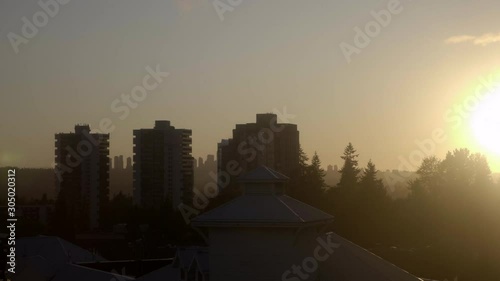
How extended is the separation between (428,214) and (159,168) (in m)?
66.7

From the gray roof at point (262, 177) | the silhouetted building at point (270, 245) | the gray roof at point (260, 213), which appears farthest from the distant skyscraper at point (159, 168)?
the gray roof at point (260, 213)

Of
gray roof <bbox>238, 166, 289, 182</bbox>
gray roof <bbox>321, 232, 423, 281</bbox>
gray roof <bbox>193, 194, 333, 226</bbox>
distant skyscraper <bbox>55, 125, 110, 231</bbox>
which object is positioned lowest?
gray roof <bbox>321, 232, 423, 281</bbox>

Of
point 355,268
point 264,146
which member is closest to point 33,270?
point 355,268

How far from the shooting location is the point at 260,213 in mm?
21703

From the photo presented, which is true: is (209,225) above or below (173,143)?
below

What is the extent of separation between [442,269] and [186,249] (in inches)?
864

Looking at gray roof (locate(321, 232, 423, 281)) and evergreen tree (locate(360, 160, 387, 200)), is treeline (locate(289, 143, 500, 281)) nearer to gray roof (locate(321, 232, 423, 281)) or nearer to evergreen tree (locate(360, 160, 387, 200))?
evergreen tree (locate(360, 160, 387, 200))

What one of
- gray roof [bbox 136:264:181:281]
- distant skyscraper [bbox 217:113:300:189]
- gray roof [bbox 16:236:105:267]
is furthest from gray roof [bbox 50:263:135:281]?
distant skyscraper [bbox 217:113:300:189]

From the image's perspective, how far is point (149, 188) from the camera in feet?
387

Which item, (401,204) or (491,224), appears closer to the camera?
(491,224)

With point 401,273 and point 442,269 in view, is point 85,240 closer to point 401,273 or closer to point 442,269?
point 442,269

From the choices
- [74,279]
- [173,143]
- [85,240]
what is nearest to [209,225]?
[74,279]

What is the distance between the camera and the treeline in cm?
4456

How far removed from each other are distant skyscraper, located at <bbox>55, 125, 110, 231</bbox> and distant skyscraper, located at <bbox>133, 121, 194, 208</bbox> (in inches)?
233
